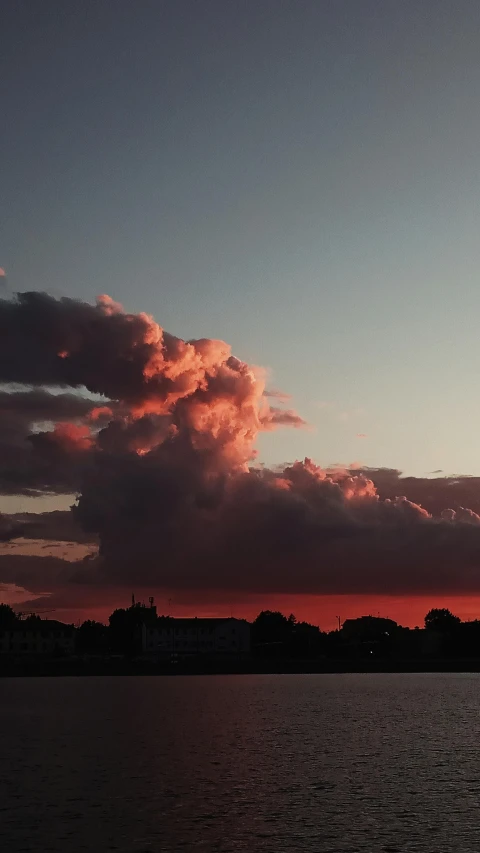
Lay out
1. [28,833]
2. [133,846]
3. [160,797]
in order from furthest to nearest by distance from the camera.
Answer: [160,797]
[28,833]
[133,846]

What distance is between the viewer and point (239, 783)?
212 feet

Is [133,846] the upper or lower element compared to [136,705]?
lower

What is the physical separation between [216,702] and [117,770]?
306 ft

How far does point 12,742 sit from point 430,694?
400 ft

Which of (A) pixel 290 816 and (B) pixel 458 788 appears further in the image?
(B) pixel 458 788

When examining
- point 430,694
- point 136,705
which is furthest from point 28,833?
point 430,694

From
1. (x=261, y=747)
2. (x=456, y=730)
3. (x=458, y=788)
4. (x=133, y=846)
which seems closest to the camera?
(x=133, y=846)

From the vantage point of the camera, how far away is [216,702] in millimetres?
161750

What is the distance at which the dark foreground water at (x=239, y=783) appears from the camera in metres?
46.8

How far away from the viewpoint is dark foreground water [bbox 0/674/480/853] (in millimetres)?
46781

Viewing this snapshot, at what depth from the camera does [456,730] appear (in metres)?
108

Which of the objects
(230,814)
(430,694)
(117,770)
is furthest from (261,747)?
(430,694)

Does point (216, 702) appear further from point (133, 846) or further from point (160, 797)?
point (133, 846)

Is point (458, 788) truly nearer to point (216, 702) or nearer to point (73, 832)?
point (73, 832)
